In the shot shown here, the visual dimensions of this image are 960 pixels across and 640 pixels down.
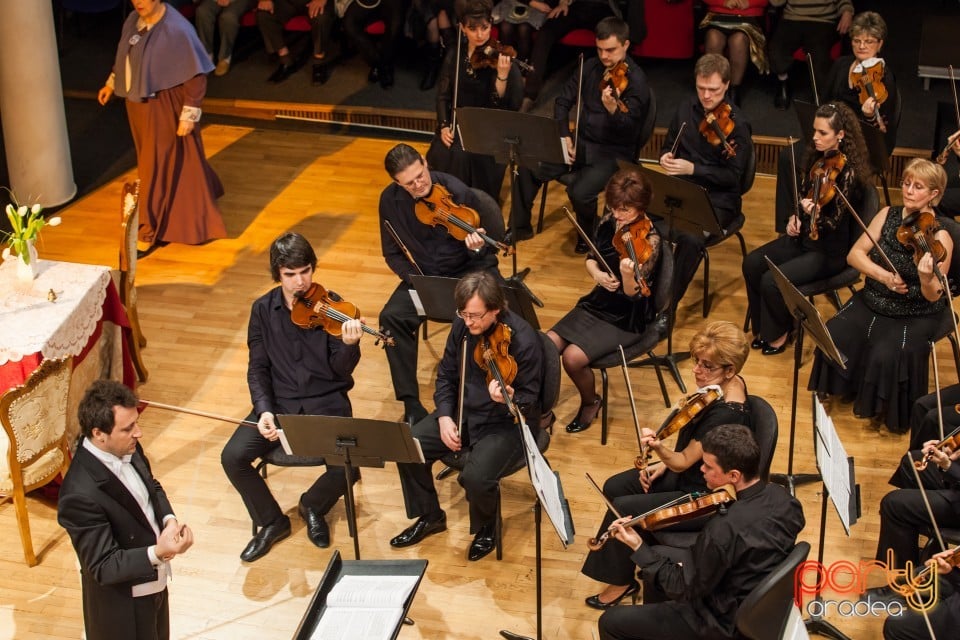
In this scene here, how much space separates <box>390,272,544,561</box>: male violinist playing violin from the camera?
459 centimetres

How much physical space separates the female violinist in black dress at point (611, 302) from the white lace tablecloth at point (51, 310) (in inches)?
77.1

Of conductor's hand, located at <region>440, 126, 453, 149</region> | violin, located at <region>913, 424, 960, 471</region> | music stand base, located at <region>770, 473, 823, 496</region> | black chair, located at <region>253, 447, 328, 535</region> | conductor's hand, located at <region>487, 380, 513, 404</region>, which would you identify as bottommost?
music stand base, located at <region>770, 473, 823, 496</region>

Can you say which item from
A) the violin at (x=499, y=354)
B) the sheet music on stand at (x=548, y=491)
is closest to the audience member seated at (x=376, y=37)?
the violin at (x=499, y=354)

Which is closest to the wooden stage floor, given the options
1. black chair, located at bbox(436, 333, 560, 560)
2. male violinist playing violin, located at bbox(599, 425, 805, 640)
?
black chair, located at bbox(436, 333, 560, 560)

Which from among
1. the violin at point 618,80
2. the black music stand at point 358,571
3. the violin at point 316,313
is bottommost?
the black music stand at point 358,571

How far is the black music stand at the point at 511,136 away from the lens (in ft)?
20.1

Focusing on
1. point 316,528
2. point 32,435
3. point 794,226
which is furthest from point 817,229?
point 32,435

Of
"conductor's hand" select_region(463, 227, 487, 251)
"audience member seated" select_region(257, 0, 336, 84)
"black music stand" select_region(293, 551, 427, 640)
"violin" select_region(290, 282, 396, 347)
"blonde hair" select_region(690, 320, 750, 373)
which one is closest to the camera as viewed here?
"black music stand" select_region(293, 551, 427, 640)

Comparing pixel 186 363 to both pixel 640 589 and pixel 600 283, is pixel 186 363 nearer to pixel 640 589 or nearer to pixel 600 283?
pixel 600 283

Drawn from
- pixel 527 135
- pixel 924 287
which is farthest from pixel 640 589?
pixel 527 135

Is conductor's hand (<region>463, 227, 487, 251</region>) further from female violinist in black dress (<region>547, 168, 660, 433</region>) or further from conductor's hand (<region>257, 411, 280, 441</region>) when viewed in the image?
conductor's hand (<region>257, 411, 280, 441</region>)

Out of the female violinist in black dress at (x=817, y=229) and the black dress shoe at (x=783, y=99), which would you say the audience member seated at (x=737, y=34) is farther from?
the female violinist in black dress at (x=817, y=229)

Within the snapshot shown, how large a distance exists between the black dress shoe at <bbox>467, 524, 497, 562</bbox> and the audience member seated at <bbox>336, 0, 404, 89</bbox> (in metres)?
4.44

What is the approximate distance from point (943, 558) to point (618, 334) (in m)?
1.80
